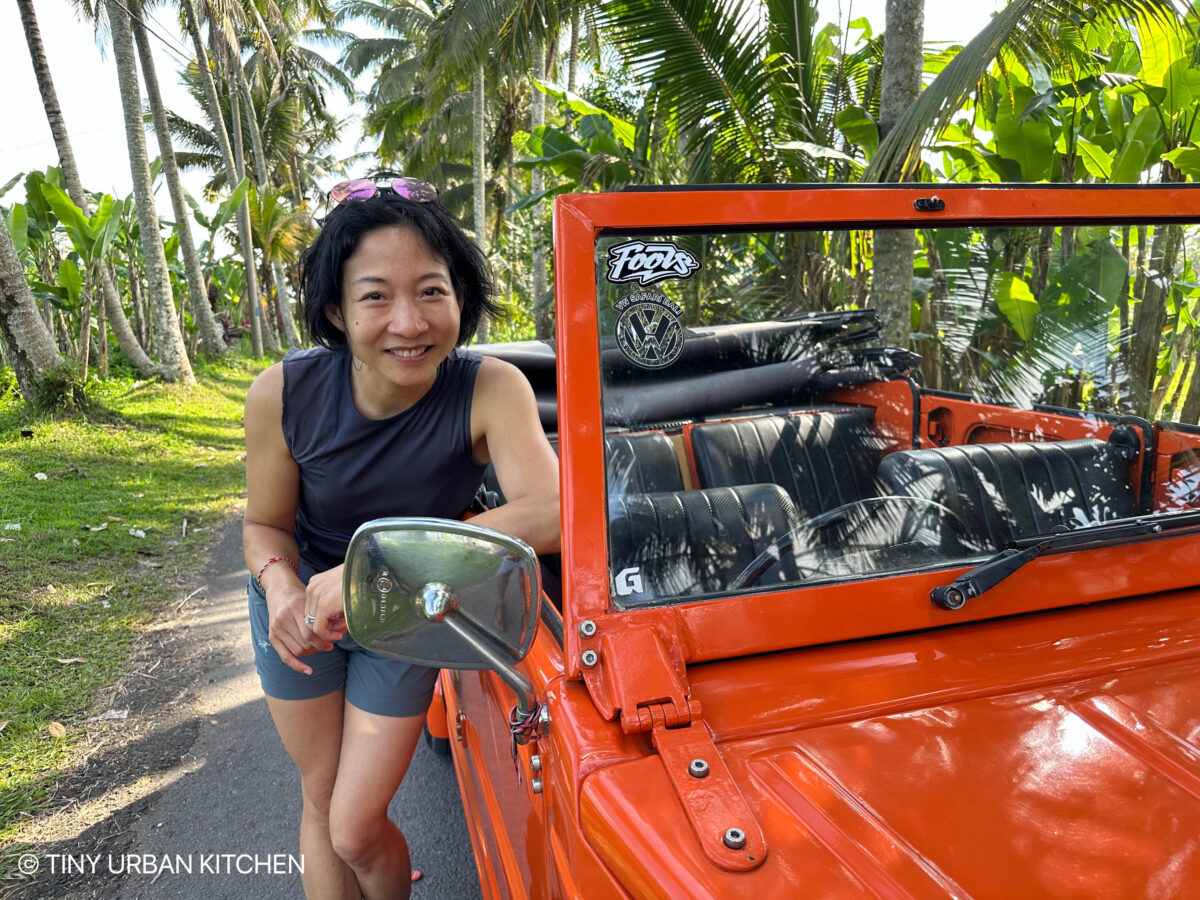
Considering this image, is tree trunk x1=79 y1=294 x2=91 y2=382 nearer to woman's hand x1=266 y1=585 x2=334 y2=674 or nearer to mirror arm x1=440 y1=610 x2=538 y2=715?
woman's hand x1=266 y1=585 x2=334 y2=674

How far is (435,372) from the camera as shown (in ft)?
5.55

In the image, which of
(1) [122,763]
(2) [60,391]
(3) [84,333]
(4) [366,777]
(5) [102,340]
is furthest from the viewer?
(5) [102,340]

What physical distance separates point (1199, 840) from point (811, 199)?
107cm

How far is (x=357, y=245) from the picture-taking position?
1620 millimetres

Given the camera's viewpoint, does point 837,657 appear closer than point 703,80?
Yes

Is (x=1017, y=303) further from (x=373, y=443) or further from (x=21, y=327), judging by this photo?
(x=21, y=327)

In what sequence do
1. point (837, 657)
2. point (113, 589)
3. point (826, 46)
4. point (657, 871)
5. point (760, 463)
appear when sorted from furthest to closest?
point (826, 46) < point (113, 589) < point (760, 463) < point (837, 657) < point (657, 871)

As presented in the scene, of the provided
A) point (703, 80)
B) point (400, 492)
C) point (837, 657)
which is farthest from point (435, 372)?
point (703, 80)

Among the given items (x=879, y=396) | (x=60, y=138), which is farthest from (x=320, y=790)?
(x=60, y=138)

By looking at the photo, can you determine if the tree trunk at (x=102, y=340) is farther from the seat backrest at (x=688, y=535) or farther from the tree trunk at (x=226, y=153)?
the seat backrest at (x=688, y=535)

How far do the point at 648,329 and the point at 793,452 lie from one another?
1.34 ft

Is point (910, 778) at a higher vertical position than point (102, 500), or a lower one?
higher

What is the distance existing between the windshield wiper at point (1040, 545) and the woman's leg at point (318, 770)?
1320 mm

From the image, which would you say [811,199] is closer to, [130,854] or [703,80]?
[130,854]
